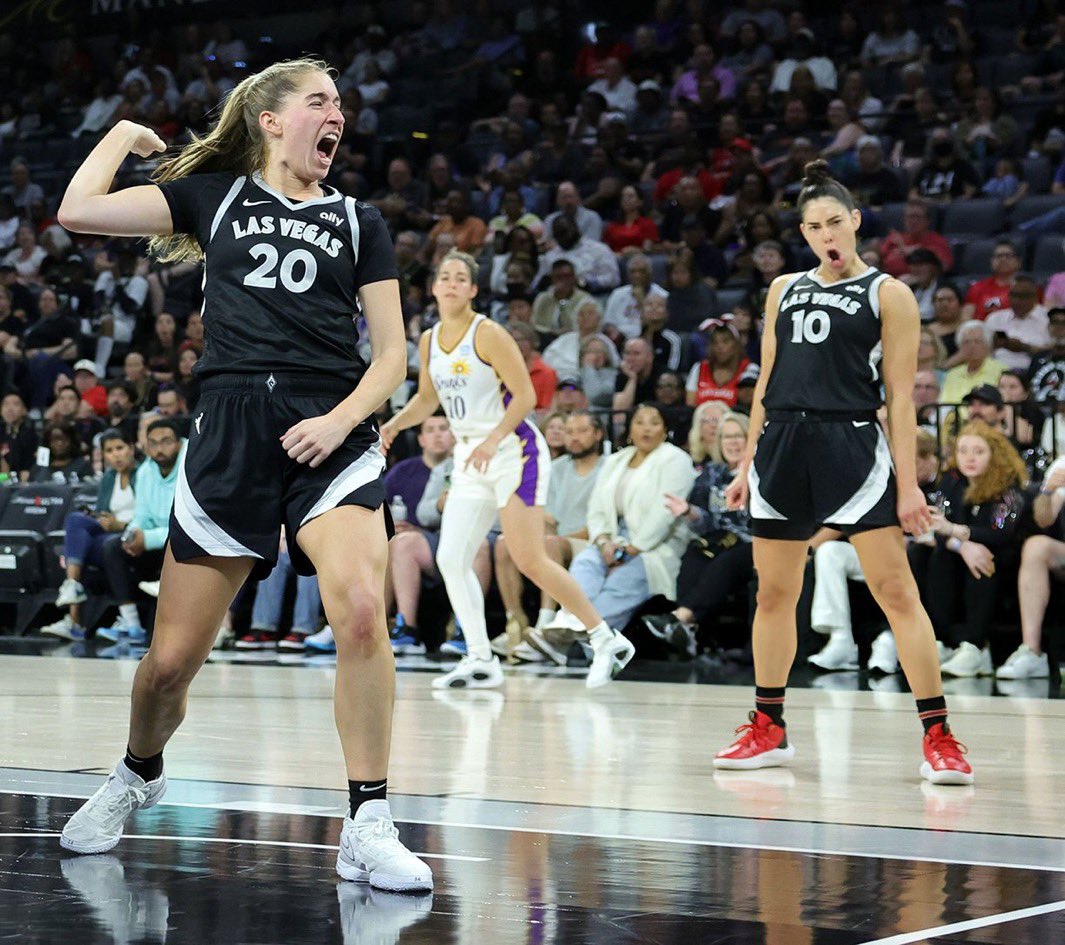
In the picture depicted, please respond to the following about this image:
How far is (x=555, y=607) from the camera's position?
377 inches

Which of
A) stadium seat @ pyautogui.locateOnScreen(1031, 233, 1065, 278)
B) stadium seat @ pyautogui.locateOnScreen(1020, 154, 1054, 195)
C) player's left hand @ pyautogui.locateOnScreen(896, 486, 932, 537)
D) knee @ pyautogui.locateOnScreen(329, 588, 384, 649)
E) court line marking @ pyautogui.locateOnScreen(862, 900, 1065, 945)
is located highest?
stadium seat @ pyautogui.locateOnScreen(1020, 154, 1054, 195)

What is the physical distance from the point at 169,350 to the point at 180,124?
4853 mm

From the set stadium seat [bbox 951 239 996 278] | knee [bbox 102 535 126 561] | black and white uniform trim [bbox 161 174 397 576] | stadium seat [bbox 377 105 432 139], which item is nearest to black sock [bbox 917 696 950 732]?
black and white uniform trim [bbox 161 174 397 576]

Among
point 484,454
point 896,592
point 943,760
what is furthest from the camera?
point 484,454

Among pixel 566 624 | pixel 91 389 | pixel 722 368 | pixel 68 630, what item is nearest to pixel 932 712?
pixel 566 624

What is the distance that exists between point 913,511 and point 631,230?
875cm

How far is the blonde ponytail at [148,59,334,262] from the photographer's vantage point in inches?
142

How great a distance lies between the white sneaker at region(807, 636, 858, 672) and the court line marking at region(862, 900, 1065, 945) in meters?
5.54

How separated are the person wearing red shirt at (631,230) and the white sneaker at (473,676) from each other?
6.29m

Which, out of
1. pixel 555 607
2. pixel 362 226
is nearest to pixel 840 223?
pixel 362 226

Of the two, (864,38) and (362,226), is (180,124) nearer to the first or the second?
(864,38)

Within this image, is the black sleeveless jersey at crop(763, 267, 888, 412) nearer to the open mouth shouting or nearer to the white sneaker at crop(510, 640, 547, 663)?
the open mouth shouting

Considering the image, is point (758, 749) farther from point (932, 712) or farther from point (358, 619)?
point (358, 619)

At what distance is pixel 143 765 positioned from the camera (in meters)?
3.70
